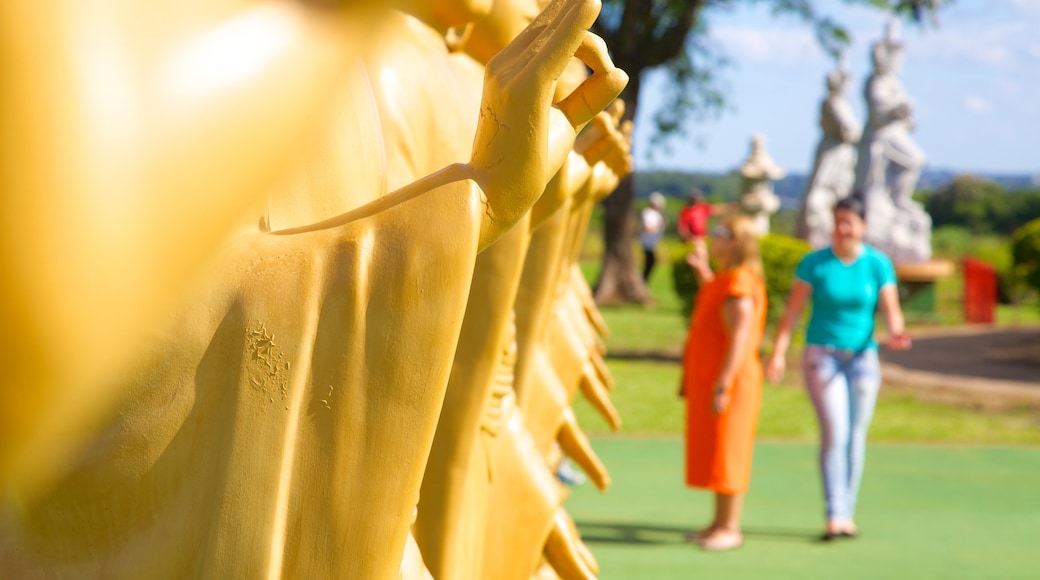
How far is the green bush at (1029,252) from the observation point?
15875mm

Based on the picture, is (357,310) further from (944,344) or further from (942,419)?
(944,344)

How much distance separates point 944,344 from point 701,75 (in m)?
10.0

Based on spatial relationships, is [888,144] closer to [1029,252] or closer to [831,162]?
[831,162]

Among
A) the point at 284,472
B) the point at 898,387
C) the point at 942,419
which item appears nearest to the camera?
the point at 284,472

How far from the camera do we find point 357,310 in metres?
1.69

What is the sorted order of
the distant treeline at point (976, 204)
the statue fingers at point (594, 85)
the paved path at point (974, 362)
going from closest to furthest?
the statue fingers at point (594, 85) < the paved path at point (974, 362) < the distant treeline at point (976, 204)

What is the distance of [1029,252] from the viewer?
16.2 m

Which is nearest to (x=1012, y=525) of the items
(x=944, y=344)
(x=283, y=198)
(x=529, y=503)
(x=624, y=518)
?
(x=624, y=518)

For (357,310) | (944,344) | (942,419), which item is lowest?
(944,344)

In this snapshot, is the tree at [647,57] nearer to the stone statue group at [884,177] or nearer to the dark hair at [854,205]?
the stone statue group at [884,177]

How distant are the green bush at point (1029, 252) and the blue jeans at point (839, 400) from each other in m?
10.4

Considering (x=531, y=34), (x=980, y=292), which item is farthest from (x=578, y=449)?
(x=980, y=292)

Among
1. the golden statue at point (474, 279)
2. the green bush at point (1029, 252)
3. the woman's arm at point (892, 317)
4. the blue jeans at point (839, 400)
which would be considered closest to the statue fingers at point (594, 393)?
the blue jeans at point (839, 400)

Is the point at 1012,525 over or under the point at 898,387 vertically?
over
